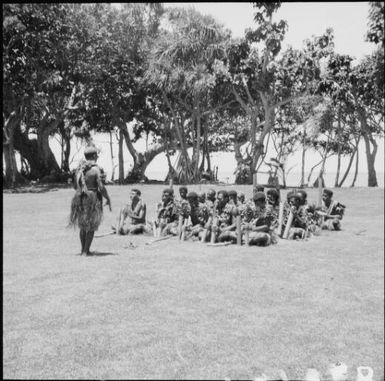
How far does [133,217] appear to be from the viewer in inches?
544

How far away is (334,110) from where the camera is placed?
29.7 m

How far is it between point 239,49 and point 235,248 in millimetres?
18893

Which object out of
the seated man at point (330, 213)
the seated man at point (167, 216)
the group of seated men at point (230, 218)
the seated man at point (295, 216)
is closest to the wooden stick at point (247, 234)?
the group of seated men at point (230, 218)

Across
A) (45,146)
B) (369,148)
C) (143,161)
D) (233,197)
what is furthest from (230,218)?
(143,161)

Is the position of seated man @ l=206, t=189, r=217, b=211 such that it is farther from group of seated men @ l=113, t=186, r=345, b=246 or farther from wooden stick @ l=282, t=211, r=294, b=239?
wooden stick @ l=282, t=211, r=294, b=239

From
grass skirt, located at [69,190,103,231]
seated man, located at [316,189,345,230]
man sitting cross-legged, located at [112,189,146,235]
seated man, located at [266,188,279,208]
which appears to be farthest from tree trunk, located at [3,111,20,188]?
grass skirt, located at [69,190,103,231]

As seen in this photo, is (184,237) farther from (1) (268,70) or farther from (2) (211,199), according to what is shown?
(1) (268,70)

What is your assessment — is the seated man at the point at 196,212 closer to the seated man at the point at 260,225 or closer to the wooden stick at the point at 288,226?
the seated man at the point at 260,225

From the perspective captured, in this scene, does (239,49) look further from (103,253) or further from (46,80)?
(103,253)

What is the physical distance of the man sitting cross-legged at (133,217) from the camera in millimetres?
13727

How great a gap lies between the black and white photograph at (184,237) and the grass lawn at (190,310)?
0.03m

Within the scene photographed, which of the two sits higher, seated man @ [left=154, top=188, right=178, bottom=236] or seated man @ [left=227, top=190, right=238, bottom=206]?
seated man @ [left=227, top=190, right=238, bottom=206]

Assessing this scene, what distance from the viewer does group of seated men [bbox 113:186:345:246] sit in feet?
39.9

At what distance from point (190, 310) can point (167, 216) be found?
7028 millimetres
